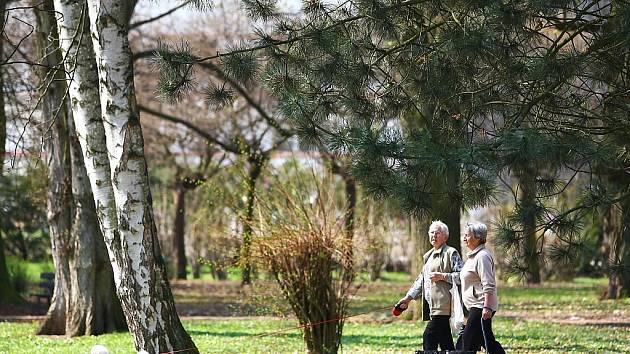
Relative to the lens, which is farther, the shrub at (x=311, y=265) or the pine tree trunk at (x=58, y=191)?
the pine tree trunk at (x=58, y=191)

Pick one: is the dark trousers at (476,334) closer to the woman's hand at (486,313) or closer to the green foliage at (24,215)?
the woman's hand at (486,313)

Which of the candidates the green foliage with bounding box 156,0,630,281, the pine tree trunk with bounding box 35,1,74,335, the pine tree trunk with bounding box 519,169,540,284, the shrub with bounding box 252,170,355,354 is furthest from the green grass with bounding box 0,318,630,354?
the green foliage with bounding box 156,0,630,281

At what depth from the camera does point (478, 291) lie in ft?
31.7

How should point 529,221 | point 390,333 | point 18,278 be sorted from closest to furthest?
point 529,221
point 390,333
point 18,278

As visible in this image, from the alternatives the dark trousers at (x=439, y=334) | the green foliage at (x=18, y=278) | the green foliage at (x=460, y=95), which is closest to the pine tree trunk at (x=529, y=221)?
the green foliage at (x=460, y=95)

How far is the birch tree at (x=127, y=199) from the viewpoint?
981cm

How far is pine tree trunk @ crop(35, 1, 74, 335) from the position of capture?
54.2 ft

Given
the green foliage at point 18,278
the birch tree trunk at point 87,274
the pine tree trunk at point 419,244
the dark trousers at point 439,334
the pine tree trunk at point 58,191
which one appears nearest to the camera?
the dark trousers at point 439,334

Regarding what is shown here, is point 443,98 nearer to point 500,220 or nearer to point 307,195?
point 500,220

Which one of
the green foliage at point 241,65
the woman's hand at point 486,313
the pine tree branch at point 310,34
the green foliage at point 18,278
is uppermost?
the pine tree branch at point 310,34

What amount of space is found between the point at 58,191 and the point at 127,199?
7.36 m

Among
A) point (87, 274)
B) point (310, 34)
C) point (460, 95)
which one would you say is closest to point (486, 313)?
point (460, 95)

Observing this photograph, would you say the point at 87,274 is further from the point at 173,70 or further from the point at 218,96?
the point at 173,70

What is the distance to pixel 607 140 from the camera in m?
9.04
